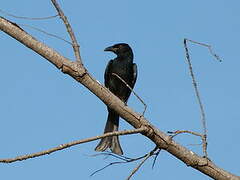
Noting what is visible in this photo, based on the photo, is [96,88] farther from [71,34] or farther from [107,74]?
[107,74]

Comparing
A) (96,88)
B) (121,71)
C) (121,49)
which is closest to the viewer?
(96,88)

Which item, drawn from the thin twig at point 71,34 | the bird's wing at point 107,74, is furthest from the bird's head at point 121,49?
the thin twig at point 71,34

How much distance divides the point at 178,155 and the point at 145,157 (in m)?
0.20

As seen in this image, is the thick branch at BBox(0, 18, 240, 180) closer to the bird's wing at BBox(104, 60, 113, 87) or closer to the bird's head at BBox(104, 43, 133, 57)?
the bird's wing at BBox(104, 60, 113, 87)

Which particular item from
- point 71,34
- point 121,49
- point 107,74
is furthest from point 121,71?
point 71,34

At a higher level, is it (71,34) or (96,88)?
(71,34)

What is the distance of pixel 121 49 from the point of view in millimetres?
8078

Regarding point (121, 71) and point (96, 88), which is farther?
point (121, 71)

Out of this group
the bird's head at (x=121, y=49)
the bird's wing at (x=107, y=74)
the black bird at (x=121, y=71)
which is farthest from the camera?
the bird's head at (x=121, y=49)

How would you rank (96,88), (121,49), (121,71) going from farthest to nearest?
(121,49) → (121,71) → (96,88)

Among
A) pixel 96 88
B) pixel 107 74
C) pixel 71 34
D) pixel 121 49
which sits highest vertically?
pixel 121 49

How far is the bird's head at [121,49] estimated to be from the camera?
316 inches

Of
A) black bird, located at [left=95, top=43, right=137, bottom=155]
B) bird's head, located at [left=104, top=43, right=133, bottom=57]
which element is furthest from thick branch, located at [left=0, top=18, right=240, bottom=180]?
bird's head, located at [left=104, top=43, right=133, bottom=57]

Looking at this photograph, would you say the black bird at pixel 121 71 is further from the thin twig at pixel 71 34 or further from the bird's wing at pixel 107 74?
the thin twig at pixel 71 34
